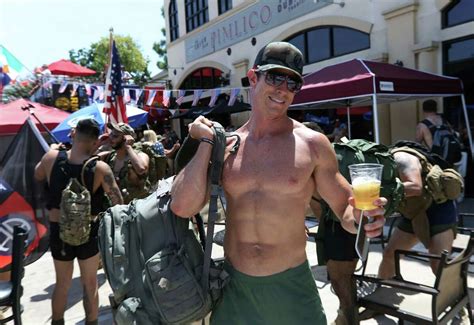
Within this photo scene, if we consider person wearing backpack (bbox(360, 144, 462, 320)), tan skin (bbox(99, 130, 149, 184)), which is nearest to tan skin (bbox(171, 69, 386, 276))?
person wearing backpack (bbox(360, 144, 462, 320))

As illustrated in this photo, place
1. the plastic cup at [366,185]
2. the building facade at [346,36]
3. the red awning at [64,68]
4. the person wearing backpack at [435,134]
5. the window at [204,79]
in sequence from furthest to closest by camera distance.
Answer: the red awning at [64,68], the window at [204,79], the building facade at [346,36], the person wearing backpack at [435,134], the plastic cup at [366,185]

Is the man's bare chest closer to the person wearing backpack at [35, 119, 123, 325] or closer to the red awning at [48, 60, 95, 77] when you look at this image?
the person wearing backpack at [35, 119, 123, 325]

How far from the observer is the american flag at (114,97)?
6637mm

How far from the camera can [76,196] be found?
10.3 ft

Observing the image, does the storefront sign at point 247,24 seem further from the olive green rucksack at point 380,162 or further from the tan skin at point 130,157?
the olive green rucksack at point 380,162

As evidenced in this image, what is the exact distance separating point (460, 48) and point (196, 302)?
318 inches

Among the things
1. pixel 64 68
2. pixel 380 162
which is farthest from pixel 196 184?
pixel 64 68

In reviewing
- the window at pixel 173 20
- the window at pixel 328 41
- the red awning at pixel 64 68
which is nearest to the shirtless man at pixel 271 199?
the window at pixel 328 41

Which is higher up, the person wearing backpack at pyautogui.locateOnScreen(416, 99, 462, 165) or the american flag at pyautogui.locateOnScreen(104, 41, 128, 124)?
the american flag at pyautogui.locateOnScreen(104, 41, 128, 124)

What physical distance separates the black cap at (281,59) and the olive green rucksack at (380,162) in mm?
1171

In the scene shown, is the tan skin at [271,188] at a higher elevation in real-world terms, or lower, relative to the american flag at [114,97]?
lower

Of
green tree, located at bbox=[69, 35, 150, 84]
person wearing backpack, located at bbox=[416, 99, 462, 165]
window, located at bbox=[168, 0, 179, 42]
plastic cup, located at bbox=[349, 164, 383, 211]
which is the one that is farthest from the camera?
green tree, located at bbox=[69, 35, 150, 84]

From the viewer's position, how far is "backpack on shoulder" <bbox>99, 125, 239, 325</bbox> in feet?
5.34

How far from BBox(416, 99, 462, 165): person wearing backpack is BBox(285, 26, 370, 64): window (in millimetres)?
4130
